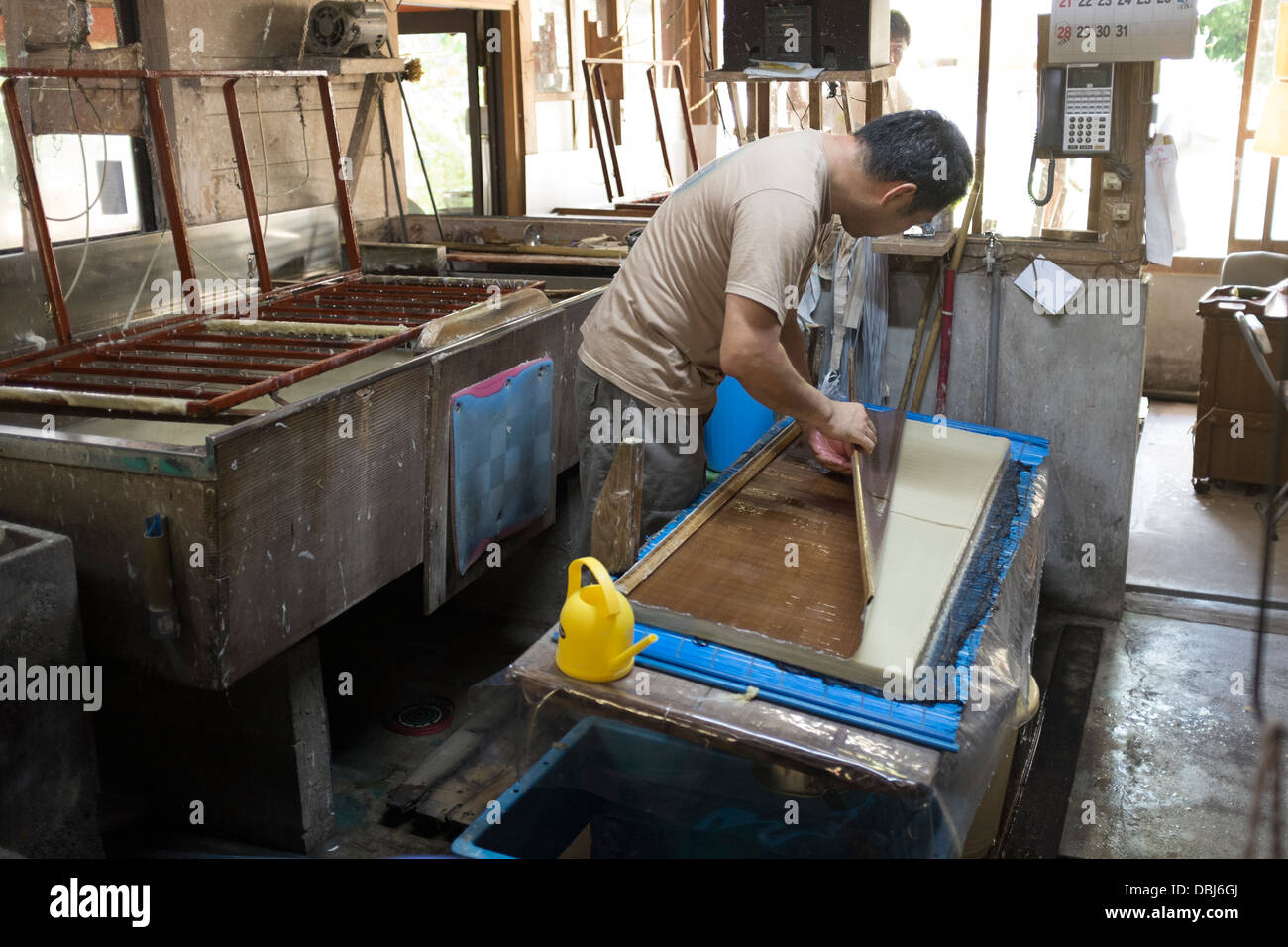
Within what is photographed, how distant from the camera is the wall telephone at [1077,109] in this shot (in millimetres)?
3783

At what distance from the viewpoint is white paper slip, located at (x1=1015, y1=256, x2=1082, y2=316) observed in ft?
13.0

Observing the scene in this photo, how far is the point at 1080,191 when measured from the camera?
7.42 m

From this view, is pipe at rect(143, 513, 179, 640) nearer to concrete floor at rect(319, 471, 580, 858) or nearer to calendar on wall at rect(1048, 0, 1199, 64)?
A: concrete floor at rect(319, 471, 580, 858)

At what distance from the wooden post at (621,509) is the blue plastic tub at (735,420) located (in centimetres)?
126

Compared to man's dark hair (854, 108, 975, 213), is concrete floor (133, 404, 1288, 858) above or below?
below

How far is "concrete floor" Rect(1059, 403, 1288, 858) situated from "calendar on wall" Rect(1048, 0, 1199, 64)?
1.98 metres

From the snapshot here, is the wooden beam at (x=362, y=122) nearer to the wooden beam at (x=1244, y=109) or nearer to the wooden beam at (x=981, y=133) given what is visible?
the wooden beam at (x=981, y=133)

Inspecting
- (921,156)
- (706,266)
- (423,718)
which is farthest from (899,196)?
(423,718)

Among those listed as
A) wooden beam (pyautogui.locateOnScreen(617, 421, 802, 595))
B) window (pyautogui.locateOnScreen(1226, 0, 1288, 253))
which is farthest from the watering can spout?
window (pyautogui.locateOnScreen(1226, 0, 1288, 253))

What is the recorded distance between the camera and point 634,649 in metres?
2.17

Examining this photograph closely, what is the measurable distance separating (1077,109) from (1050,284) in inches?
23.0

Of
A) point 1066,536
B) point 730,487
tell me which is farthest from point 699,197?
point 1066,536

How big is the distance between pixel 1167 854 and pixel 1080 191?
5566mm
